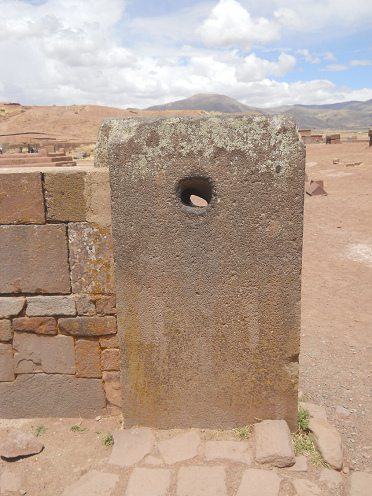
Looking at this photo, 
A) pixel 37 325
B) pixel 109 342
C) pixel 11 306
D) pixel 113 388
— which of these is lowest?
pixel 113 388

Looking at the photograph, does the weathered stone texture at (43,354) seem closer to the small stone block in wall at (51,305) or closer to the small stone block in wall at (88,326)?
the small stone block in wall at (88,326)

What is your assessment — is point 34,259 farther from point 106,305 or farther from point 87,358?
point 87,358

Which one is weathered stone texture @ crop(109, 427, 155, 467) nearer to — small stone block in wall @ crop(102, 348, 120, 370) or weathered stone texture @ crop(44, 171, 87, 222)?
small stone block in wall @ crop(102, 348, 120, 370)

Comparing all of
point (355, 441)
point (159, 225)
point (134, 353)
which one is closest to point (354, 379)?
→ point (355, 441)

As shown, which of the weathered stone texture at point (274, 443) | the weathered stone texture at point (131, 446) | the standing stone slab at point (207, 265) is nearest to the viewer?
the standing stone slab at point (207, 265)

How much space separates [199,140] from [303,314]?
373cm

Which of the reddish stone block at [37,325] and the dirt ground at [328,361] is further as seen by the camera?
the reddish stone block at [37,325]

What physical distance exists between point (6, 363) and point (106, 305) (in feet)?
3.17

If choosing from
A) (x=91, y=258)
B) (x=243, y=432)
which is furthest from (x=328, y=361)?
(x=91, y=258)

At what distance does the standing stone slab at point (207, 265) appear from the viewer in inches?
97.3

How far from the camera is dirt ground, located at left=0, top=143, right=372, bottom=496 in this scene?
9.12 feet

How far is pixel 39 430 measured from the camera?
310cm

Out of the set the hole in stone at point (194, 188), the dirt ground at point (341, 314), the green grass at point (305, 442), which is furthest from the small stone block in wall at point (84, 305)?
the dirt ground at point (341, 314)

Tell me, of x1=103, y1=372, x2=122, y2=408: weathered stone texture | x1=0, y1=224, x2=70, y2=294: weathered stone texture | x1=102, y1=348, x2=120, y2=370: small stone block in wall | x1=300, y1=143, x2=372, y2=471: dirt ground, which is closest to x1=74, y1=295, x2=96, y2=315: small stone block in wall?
x1=0, y1=224, x2=70, y2=294: weathered stone texture
